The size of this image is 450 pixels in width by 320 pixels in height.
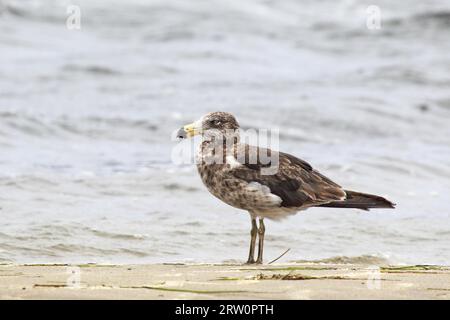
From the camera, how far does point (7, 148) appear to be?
13141 millimetres

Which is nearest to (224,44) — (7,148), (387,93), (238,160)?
(387,93)

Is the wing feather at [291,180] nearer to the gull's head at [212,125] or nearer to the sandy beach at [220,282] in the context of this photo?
the gull's head at [212,125]

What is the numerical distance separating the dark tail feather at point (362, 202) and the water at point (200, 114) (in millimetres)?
1369

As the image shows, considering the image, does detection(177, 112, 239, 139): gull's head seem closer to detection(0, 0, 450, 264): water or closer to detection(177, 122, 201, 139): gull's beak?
detection(177, 122, 201, 139): gull's beak

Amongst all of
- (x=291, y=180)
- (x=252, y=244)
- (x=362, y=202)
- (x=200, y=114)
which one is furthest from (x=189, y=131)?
(x=200, y=114)

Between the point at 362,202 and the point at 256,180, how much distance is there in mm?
793

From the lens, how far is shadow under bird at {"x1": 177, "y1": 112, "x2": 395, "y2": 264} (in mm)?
6855

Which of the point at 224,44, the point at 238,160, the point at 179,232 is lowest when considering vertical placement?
the point at 179,232

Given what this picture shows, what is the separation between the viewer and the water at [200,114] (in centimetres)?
908

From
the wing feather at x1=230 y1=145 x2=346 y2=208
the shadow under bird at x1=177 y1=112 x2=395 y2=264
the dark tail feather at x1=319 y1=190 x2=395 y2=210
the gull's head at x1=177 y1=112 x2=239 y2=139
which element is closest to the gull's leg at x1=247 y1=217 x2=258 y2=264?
A: the shadow under bird at x1=177 y1=112 x2=395 y2=264

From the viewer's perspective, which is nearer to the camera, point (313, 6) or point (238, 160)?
point (238, 160)

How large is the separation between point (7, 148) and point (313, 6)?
16.9 metres

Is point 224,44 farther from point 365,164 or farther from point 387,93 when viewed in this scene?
point 365,164

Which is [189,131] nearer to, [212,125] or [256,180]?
[212,125]
